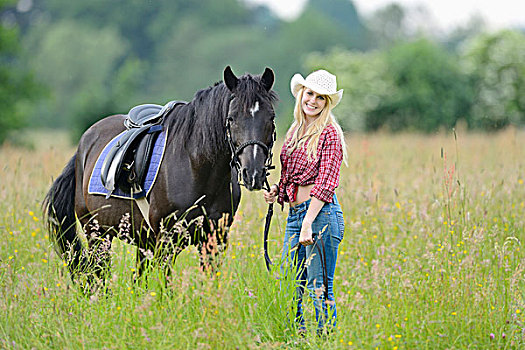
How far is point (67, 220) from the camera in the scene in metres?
5.21

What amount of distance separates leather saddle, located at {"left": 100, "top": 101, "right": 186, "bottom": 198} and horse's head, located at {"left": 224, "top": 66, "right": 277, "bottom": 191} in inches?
34.6

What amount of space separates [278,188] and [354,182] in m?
3.53

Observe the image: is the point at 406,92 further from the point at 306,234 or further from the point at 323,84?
the point at 306,234

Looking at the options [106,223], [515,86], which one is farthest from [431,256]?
[515,86]

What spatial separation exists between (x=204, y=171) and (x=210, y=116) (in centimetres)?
40

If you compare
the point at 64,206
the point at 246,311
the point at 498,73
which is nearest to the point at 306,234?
the point at 246,311

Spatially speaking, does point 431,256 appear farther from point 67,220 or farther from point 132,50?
point 132,50

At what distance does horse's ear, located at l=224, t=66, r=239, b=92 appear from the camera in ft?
11.8

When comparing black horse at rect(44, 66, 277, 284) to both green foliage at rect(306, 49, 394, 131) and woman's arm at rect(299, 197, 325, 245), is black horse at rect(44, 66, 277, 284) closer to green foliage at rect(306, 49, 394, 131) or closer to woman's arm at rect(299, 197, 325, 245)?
woman's arm at rect(299, 197, 325, 245)

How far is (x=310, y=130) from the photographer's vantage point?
3584 millimetres

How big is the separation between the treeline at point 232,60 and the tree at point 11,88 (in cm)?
5

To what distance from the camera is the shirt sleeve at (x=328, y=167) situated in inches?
135

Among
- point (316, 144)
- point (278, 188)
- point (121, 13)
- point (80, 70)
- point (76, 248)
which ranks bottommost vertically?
point (76, 248)

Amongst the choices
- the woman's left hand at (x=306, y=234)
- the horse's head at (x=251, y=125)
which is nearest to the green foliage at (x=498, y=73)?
the horse's head at (x=251, y=125)
